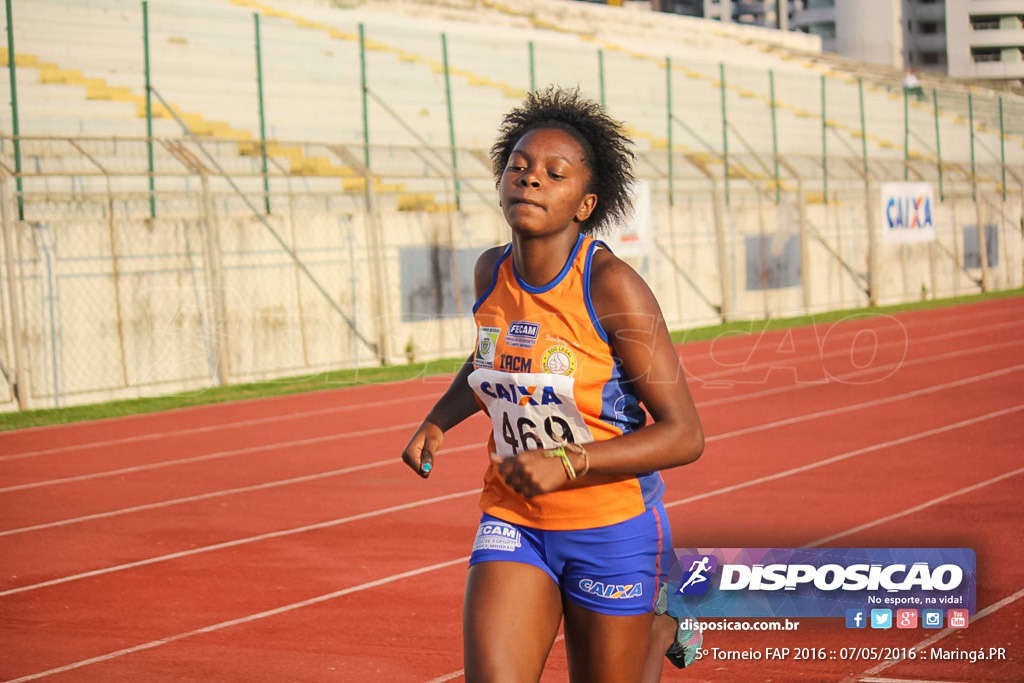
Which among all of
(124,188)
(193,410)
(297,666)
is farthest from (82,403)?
(297,666)

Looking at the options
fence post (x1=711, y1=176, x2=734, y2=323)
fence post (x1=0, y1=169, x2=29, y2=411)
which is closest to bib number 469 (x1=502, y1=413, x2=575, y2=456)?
fence post (x1=0, y1=169, x2=29, y2=411)

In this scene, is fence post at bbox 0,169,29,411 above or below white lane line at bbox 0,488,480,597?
above

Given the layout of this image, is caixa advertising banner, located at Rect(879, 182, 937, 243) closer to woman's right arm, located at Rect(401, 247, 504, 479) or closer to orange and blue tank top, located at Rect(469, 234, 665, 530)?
woman's right arm, located at Rect(401, 247, 504, 479)

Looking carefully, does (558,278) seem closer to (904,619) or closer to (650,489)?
(650,489)

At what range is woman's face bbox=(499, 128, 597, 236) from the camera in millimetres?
3516

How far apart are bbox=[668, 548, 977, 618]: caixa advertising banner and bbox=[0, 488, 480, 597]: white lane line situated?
3666mm

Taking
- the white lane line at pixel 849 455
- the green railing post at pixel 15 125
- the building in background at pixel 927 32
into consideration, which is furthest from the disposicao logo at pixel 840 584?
the building in background at pixel 927 32

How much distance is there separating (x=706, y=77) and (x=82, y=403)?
24.5 metres

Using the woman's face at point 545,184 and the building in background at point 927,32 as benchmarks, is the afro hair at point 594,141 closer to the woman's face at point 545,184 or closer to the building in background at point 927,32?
the woman's face at point 545,184

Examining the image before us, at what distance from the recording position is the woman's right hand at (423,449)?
393 cm

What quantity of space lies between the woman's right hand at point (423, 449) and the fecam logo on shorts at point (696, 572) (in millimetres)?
1038

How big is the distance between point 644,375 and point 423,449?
2.78 ft

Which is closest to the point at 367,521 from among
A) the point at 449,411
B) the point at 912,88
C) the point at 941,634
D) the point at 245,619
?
the point at 245,619

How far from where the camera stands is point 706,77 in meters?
36.9
